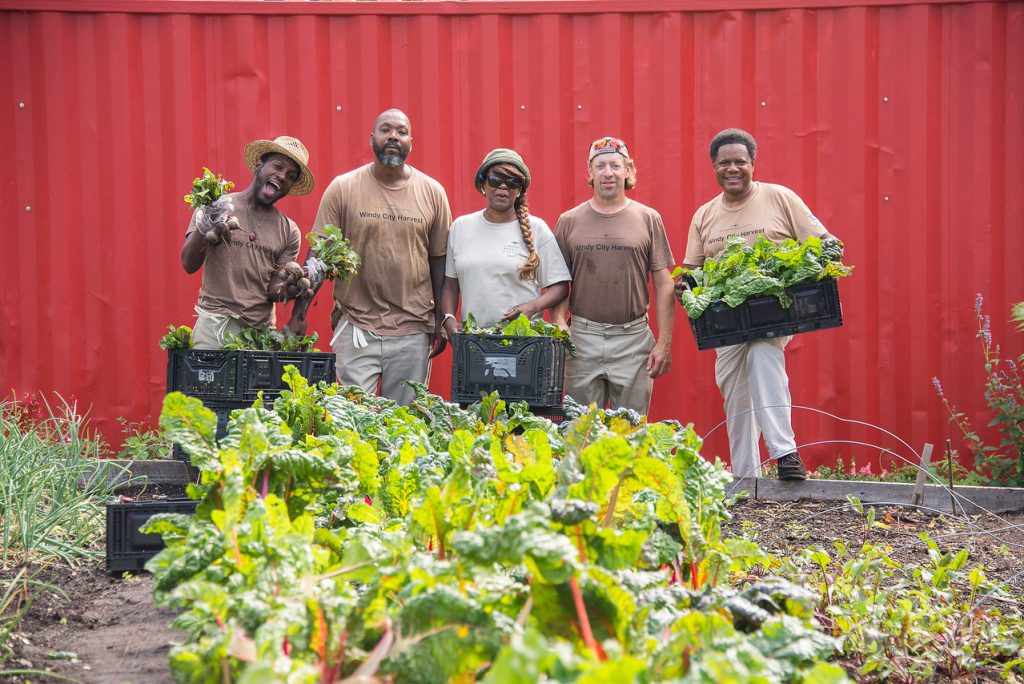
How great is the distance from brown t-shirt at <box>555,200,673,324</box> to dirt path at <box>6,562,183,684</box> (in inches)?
118

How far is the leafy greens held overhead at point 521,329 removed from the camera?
5039 millimetres

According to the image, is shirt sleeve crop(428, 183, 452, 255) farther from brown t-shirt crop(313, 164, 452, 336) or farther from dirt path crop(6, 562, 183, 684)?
dirt path crop(6, 562, 183, 684)

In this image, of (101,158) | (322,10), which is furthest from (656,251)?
(101,158)

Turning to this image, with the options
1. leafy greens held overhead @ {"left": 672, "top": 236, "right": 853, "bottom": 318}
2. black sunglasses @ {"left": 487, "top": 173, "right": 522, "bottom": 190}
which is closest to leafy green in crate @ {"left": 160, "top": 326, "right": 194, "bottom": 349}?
black sunglasses @ {"left": 487, "top": 173, "right": 522, "bottom": 190}

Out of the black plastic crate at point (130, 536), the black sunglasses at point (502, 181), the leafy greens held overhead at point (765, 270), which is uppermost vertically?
the black sunglasses at point (502, 181)

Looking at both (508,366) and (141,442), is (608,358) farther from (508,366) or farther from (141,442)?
(141,442)

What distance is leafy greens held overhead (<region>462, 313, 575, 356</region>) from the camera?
5039mm

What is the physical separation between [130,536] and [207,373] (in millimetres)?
1233

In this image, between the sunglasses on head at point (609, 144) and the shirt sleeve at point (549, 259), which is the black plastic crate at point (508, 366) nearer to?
the shirt sleeve at point (549, 259)

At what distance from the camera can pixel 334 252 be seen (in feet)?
17.3

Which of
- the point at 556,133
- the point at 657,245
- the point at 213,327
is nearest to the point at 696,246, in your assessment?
the point at 657,245

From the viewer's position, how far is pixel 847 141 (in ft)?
23.9

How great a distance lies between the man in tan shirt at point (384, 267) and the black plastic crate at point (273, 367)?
0.80m

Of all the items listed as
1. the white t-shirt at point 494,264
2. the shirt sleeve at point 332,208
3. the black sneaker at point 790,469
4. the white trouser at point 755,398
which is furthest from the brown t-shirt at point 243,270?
the black sneaker at point 790,469
